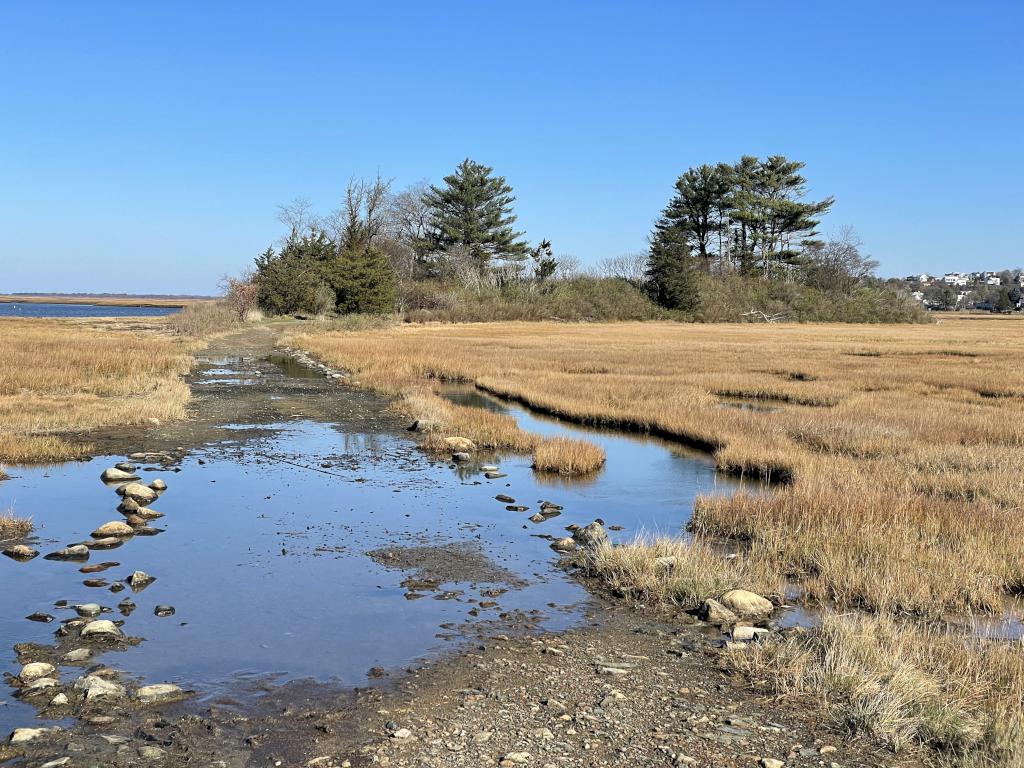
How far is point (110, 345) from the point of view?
115 ft

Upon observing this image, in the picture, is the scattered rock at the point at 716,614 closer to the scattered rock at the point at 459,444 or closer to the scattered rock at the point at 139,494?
the scattered rock at the point at 139,494

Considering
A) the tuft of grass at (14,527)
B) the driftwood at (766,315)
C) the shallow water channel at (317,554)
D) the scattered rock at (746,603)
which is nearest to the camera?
the shallow water channel at (317,554)

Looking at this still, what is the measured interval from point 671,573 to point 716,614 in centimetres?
98

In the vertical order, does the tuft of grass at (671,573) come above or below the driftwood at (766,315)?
below

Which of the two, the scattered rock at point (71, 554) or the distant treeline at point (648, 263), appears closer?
the scattered rock at point (71, 554)

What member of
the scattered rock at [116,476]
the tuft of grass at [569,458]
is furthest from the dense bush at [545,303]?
the scattered rock at [116,476]

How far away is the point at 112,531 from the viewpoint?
1014cm

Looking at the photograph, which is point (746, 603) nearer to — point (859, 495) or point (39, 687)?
point (859, 495)

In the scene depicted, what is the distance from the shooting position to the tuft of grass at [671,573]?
8172mm

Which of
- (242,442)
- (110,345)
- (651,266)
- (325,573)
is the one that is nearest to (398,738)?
(325,573)

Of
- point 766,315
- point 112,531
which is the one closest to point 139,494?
point 112,531

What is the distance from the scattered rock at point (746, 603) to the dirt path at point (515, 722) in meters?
0.66

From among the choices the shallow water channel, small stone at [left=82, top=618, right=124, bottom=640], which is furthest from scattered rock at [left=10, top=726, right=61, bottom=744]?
small stone at [left=82, top=618, right=124, bottom=640]

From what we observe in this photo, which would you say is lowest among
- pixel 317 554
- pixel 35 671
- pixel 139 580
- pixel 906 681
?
pixel 317 554
